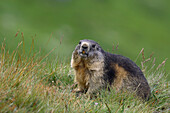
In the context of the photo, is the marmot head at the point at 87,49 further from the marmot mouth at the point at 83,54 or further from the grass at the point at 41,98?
the grass at the point at 41,98

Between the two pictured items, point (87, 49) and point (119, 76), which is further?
point (119, 76)

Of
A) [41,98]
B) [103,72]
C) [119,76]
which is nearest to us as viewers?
[41,98]

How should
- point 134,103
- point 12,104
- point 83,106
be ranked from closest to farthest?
point 12,104 → point 83,106 → point 134,103

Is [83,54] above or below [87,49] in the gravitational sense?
below

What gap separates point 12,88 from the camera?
5.33 metres

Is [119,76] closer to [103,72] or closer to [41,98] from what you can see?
[103,72]

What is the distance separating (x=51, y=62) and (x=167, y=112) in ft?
11.1

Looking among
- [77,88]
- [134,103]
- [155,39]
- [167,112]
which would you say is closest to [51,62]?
[77,88]

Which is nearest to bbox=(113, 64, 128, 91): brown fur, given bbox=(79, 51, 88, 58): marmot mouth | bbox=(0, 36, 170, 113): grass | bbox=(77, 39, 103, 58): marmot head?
bbox=(0, 36, 170, 113): grass

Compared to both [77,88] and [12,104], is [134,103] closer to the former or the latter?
[77,88]

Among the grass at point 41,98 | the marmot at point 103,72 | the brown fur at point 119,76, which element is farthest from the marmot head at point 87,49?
the grass at point 41,98

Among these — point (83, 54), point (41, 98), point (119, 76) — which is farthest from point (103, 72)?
point (41, 98)

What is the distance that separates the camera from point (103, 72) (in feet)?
25.2

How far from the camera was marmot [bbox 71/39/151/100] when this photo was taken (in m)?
7.64
